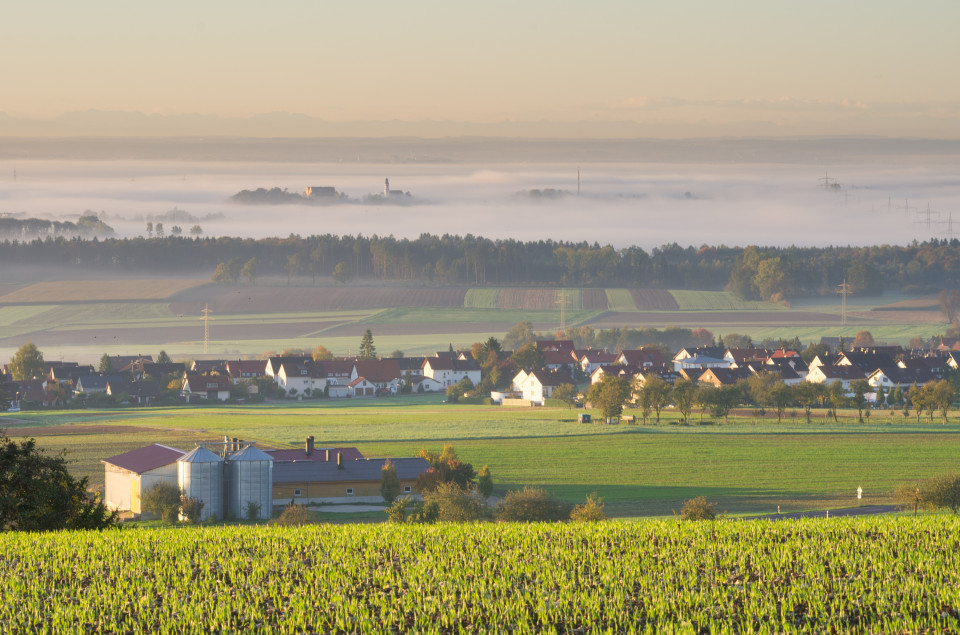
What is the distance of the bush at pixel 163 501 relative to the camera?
173 ft

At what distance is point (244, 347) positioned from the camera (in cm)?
19162

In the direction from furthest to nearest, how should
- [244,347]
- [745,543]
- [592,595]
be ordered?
1. [244,347]
2. [745,543]
3. [592,595]

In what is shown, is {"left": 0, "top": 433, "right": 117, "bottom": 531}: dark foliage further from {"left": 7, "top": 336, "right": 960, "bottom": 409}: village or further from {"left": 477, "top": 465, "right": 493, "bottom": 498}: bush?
{"left": 7, "top": 336, "right": 960, "bottom": 409}: village

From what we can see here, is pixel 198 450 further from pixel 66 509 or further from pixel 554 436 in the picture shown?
pixel 554 436

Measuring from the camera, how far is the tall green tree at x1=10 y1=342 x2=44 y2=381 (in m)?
143

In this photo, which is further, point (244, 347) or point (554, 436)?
point (244, 347)

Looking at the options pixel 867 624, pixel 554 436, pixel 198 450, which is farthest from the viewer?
pixel 554 436

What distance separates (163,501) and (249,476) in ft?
13.5

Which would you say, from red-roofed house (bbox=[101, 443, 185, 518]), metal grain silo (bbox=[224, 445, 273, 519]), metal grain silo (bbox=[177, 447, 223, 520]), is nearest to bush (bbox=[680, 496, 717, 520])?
metal grain silo (bbox=[224, 445, 273, 519])

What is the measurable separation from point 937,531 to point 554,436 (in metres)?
62.9

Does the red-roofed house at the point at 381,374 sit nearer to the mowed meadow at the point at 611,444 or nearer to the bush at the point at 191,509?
the mowed meadow at the point at 611,444

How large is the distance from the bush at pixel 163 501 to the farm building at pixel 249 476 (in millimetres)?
476

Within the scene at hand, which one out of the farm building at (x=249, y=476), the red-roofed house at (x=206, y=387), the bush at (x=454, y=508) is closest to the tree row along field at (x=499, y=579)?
the bush at (x=454, y=508)

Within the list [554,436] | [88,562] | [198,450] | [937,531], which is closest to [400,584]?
[88,562]
